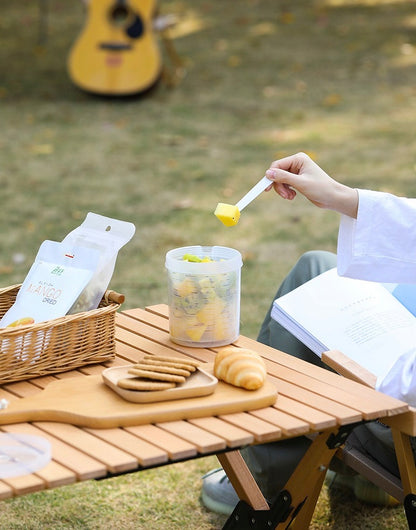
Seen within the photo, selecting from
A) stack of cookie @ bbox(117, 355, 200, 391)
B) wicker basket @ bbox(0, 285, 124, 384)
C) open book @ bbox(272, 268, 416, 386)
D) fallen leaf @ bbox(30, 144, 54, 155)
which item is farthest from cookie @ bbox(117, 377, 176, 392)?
fallen leaf @ bbox(30, 144, 54, 155)

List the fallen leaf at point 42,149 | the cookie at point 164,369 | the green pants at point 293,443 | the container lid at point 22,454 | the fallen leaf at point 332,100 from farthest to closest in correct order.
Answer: the fallen leaf at point 332,100 → the fallen leaf at point 42,149 → the green pants at point 293,443 → the cookie at point 164,369 → the container lid at point 22,454

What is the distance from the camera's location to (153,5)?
736cm

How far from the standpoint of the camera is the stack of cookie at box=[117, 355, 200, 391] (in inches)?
67.5

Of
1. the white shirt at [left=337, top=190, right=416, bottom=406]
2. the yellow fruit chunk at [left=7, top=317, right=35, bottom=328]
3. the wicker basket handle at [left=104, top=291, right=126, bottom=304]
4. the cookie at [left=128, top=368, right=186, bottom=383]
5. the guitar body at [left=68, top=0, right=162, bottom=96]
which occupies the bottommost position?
the guitar body at [left=68, top=0, right=162, bottom=96]

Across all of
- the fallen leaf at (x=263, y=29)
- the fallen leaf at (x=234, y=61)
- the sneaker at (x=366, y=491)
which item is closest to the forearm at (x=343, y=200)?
the sneaker at (x=366, y=491)

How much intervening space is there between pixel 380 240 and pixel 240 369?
0.46 metres

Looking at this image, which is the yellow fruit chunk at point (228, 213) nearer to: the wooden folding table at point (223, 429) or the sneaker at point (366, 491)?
the wooden folding table at point (223, 429)

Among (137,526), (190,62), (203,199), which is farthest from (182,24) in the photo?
(137,526)

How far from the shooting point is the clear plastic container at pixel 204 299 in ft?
6.52

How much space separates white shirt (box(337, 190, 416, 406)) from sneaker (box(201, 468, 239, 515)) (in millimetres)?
772

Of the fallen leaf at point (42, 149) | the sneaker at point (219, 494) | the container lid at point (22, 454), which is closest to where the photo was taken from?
the container lid at point (22, 454)

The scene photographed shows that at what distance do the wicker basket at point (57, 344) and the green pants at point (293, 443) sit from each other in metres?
0.53

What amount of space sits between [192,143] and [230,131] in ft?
1.23

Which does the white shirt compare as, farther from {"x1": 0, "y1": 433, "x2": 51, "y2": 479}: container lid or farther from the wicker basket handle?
{"x1": 0, "y1": 433, "x2": 51, "y2": 479}: container lid
